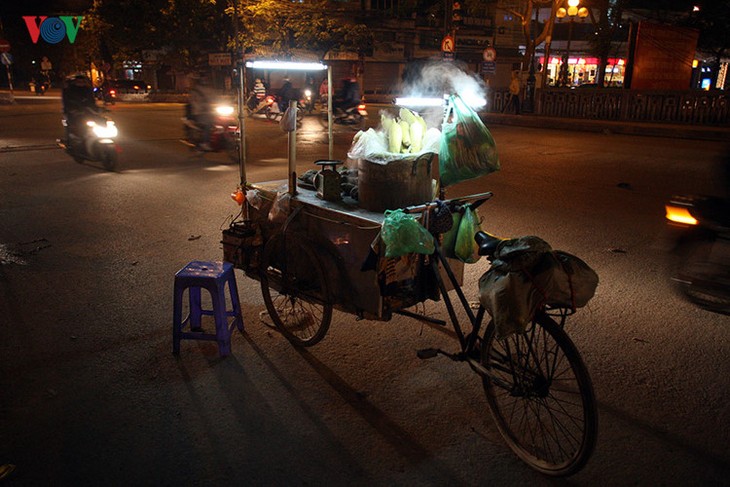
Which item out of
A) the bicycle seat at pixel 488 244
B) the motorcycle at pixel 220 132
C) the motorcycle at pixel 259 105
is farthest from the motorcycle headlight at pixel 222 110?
the bicycle seat at pixel 488 244

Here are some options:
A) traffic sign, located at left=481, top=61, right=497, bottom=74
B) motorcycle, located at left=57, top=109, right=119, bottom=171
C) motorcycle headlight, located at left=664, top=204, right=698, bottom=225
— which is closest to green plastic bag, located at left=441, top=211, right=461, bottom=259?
motorcycle headlight, located at left=664, top=204, right=698, bottom=225

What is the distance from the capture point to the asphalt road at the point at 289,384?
120 inches

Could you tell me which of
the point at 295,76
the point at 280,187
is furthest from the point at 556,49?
the point at 280,187

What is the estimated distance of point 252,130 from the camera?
21000 millimetres

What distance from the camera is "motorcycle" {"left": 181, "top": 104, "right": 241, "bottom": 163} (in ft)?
48.6

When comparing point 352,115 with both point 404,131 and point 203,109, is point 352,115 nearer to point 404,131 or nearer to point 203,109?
point 203,109

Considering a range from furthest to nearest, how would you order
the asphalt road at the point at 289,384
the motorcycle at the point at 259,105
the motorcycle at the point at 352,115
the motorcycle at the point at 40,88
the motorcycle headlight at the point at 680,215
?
1. the motorcycle at the point at 40,88
2. the motorcycle at the point at 259,105
3. the motorcycle at the point at 352,115
4. the motorcycle headlight at the point at 680,215
5. the asphalt road at the point at 289,384

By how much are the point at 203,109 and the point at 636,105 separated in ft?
56.9

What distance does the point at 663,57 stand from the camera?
75.7ft

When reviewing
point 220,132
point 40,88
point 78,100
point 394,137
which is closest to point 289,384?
point 394,137

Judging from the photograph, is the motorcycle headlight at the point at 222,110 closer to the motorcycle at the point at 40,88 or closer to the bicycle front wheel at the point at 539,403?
the bicycle front wheel at the point at 539,403

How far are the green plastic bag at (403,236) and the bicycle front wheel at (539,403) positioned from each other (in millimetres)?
696

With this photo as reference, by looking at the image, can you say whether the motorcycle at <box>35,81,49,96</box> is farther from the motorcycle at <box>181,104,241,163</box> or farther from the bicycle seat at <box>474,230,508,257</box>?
the bicycle seat at <box>474,230,508,257</box>

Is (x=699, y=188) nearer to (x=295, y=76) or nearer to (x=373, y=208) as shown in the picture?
(x=373, y=208)
